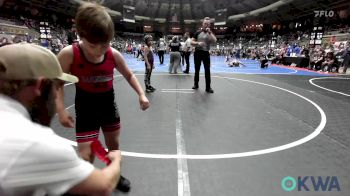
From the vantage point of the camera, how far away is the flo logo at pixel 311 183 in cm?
269

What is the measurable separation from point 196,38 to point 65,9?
145 feet

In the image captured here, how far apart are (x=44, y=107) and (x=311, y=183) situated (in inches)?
106

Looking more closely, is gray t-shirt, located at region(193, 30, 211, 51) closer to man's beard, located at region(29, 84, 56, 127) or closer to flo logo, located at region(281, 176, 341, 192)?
flo logo, located at region(281, 176, 341, 192)

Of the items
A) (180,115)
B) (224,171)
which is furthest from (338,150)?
(180,115)

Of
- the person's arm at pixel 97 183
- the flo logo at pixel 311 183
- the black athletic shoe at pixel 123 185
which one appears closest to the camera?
the person's arm at pixel 97 183

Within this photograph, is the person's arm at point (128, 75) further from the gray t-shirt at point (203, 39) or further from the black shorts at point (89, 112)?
the gray t-shirt at point (203, 39)

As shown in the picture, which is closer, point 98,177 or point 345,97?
point 98,177

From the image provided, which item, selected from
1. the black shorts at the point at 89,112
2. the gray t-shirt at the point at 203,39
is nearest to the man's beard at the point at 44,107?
the black shorts at the point at 89,112

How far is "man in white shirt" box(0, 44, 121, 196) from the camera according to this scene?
860 mm

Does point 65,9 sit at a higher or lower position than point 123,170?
higher

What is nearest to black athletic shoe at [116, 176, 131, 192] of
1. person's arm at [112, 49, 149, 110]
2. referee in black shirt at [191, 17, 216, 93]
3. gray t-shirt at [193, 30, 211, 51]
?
person's arm at [112, 49, 149, 110]

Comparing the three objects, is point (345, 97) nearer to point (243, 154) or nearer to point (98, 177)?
point (243, 154)

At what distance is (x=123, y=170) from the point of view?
302cm

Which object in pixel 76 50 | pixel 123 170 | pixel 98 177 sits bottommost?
pixel 123 170
